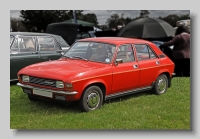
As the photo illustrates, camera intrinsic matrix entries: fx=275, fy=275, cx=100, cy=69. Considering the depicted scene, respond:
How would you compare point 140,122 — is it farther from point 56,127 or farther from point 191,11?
point 191,11

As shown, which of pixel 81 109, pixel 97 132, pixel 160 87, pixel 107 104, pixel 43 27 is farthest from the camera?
pixel 43 27

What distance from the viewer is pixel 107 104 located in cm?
620

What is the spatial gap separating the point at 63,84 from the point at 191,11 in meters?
2.89

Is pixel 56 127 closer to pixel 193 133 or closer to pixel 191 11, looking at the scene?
pixel 193 133

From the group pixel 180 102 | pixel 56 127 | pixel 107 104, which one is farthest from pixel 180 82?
pixel 56 127

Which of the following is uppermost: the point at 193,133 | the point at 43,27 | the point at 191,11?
the point at 43,27

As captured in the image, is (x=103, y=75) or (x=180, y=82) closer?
(x=103, y=75)

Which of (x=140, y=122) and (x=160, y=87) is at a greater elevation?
(x=160, y=87)

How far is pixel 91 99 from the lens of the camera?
5590 millimetres

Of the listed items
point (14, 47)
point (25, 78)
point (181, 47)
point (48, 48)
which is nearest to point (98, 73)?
point (25, 78)

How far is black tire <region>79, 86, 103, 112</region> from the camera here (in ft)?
17.9

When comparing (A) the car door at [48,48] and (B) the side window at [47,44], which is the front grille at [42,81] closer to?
(A) the car door at [48,48]

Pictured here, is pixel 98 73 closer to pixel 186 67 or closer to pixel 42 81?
pixel 42 81

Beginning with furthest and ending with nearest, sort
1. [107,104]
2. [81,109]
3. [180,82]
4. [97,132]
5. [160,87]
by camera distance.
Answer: [180,82], [160,87], [107,104], [81,109], [97,132]
